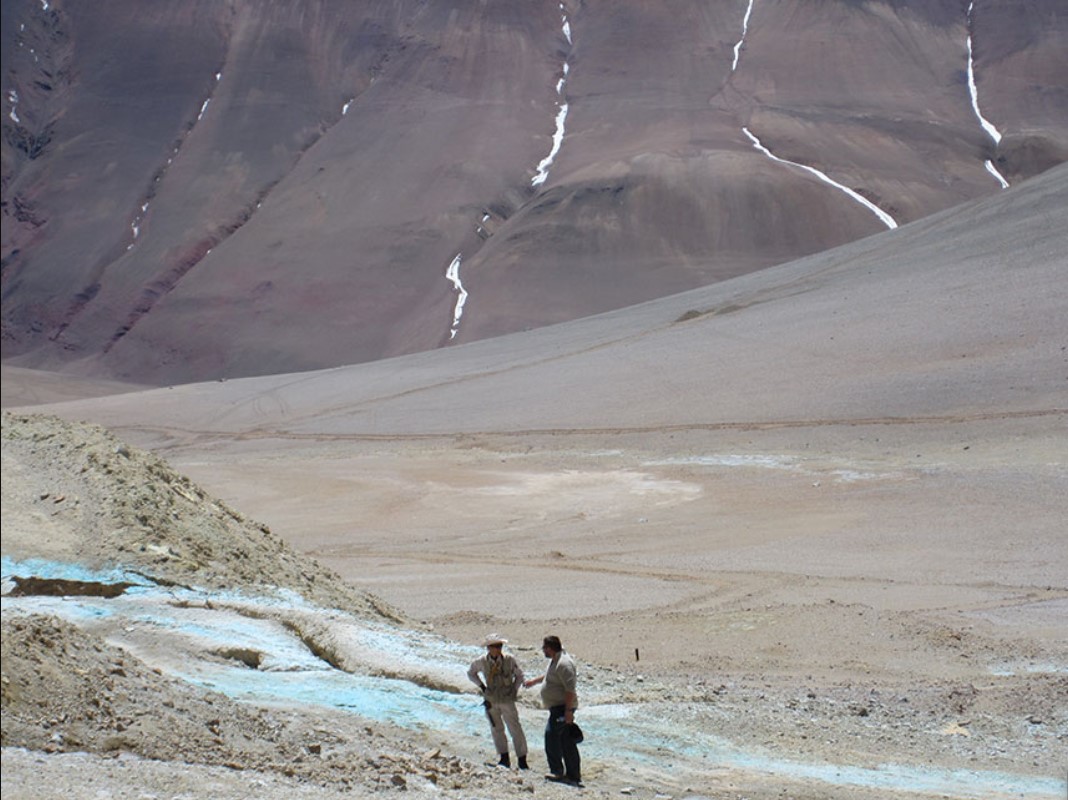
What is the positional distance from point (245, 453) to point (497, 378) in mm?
9158

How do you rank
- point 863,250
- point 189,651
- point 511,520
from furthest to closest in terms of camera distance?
point 863,250
point 511,520
point 189,651

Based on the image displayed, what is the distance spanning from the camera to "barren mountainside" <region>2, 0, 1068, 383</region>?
7131 cm

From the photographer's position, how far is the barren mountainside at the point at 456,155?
234ft

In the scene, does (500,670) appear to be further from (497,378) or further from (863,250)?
(863,250)

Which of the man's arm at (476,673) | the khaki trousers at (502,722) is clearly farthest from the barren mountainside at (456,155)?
the khaki trousers at (502,722)

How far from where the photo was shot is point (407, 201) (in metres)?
80.2

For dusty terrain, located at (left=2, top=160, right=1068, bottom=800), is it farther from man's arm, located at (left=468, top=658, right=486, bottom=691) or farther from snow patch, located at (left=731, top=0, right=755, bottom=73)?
snow patch, located at (left=731, top=0, right=755, bottom=73)

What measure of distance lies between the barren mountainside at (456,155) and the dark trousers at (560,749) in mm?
57532

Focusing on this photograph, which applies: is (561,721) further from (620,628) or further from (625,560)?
(625,560)

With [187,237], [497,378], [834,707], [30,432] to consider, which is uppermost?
[187,237]

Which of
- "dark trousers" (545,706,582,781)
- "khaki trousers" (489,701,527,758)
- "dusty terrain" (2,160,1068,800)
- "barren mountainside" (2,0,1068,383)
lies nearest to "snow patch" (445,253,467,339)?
"barren mountainside" (2,0,1068,383)

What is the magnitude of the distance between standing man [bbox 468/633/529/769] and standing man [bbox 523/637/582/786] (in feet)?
0.56

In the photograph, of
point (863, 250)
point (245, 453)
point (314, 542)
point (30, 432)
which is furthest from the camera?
point (863, 250)

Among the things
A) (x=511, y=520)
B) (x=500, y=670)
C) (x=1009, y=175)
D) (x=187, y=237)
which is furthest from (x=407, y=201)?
(x=500, y=670)
